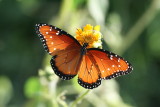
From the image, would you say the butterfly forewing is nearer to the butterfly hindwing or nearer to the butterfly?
the butterfly

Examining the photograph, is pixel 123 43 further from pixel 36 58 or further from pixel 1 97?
pixel 1 97

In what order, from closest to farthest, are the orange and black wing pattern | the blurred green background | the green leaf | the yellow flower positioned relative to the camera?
the orange and black wing pattern → the yellow flower → the green leaf → the blurred green background

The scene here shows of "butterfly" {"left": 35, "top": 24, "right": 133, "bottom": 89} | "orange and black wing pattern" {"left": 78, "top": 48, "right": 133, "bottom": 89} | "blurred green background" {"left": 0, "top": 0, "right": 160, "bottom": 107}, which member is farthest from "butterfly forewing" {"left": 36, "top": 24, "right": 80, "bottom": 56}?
"blurred green background" {"left": 0, "top": 0, "right": 160, "bottom": 107}

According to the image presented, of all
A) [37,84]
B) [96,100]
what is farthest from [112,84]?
[37,84]

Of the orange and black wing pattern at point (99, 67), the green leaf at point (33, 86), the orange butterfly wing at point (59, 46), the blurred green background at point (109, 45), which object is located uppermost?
the blurred green background at point (109, 45)

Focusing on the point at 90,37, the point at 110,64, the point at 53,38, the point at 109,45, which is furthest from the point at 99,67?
the point at 109,45

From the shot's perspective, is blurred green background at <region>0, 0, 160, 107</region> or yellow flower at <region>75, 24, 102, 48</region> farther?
blurred green background at <region>0, 0, 160, 107</region>

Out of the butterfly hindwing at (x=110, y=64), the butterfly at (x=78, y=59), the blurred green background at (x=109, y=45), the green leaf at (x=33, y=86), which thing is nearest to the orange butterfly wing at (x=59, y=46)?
the butterfly at (x=78, y=59)

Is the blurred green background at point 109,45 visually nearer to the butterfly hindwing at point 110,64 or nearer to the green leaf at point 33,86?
the green leaf at point 33,86
